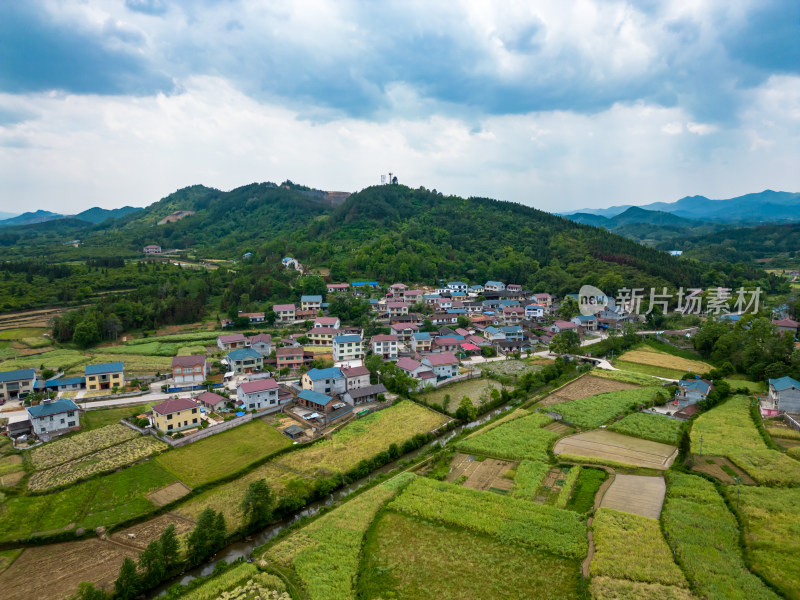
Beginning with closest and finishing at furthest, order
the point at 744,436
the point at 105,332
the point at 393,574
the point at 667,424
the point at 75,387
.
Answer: the point at 393,574 < the point at 744,436 < the point at 667,424 < the point at 75,387 < the point at 105,332

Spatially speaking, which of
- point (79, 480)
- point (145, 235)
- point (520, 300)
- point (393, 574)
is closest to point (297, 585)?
point (393, 574)

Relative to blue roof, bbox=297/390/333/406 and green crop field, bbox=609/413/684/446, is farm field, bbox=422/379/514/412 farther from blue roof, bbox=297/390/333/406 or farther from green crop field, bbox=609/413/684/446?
green crop field, bbox=609/413/684/446

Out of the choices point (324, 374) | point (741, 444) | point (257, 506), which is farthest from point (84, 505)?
point (741, 444)

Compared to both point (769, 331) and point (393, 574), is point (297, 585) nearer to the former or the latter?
point (393, 574)

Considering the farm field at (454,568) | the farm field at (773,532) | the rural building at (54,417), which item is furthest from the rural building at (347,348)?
the farm field at (773,532)

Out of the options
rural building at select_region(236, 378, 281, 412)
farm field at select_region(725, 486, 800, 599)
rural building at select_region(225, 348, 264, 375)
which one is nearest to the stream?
rural building at select_region(236, 378, 281, 412)
